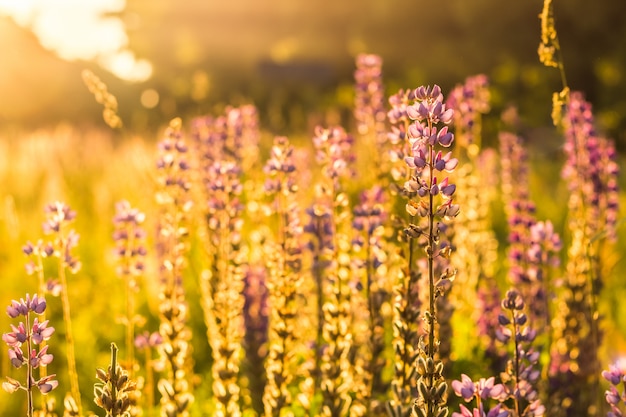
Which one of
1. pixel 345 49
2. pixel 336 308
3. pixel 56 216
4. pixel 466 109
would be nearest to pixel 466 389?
pixel 336 308

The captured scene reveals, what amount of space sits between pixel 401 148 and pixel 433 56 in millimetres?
13304

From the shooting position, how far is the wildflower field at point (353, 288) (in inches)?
61.9

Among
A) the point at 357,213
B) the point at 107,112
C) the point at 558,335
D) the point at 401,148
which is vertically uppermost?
the point at 107,112

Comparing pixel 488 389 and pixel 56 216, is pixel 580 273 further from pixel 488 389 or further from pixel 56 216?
pixel 56 216

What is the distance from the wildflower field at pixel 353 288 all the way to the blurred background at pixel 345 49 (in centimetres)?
621

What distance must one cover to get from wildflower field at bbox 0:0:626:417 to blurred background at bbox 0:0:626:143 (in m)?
6.21

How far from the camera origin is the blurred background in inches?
536

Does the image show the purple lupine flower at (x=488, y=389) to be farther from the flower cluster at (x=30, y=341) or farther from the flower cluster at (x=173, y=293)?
the flower cluster at (x=173, y=293)

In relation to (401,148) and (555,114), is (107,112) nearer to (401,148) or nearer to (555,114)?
(401,148)

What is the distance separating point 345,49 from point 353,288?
1589 cm

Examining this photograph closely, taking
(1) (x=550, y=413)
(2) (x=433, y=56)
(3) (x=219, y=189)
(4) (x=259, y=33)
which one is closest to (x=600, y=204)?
(1) (x=550, y=413)

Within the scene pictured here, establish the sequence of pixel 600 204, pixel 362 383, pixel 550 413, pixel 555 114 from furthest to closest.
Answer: pixel 600 204 < pixel 550 413 < pixel 362 383 < pixel 555 114

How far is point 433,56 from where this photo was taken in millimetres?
14938

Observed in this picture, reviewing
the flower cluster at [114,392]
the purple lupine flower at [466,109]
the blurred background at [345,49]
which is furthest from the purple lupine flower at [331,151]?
the blurred background at [345,49]
